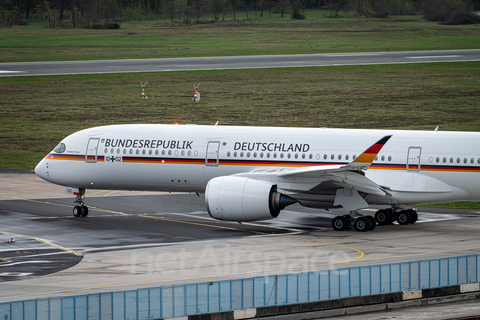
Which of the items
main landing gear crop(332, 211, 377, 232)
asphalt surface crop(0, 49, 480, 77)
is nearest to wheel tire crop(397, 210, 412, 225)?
main landing gear crop(332, 211, 377, 232)

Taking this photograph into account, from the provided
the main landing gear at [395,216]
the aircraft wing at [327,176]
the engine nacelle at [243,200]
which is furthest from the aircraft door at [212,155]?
the main landing gear at [395,216]

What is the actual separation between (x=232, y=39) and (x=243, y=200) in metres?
117

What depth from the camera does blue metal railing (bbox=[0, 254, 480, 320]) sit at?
19641 millimetres

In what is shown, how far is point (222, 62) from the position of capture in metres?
108

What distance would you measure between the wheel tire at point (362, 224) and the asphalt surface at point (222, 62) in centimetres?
6739

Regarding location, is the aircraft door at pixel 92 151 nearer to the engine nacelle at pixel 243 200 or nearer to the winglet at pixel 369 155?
the engine nacelle at pixel 243 200

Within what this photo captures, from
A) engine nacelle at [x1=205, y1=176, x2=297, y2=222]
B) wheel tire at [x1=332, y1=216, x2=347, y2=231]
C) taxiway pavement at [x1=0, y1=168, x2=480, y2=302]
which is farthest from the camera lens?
wheel tire at [x1=332, y1=216, x2=347, y2=231]

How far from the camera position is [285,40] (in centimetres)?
14600

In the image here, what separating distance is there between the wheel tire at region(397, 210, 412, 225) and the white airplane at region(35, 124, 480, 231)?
2.1 inches

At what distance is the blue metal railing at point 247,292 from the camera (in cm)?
1964

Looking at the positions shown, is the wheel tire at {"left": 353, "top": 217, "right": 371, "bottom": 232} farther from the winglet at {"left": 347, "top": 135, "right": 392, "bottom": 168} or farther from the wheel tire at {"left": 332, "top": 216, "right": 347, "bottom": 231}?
the winglet at {"left": 347, "top": 135, "right": 392, "bottom": 168}

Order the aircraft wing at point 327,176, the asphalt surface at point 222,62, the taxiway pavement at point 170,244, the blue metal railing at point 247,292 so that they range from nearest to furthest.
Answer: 1. the blue metal railing at point 247,292
2. the taxiway pavement at point 170,244
3. the aircraft wing at point 327,176
4. the asphalt surface at point 222,62

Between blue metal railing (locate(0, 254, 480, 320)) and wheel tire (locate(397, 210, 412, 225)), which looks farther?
wheel tire (locate(397, 210, 412, 225))

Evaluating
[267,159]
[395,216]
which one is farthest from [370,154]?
[395,216]
